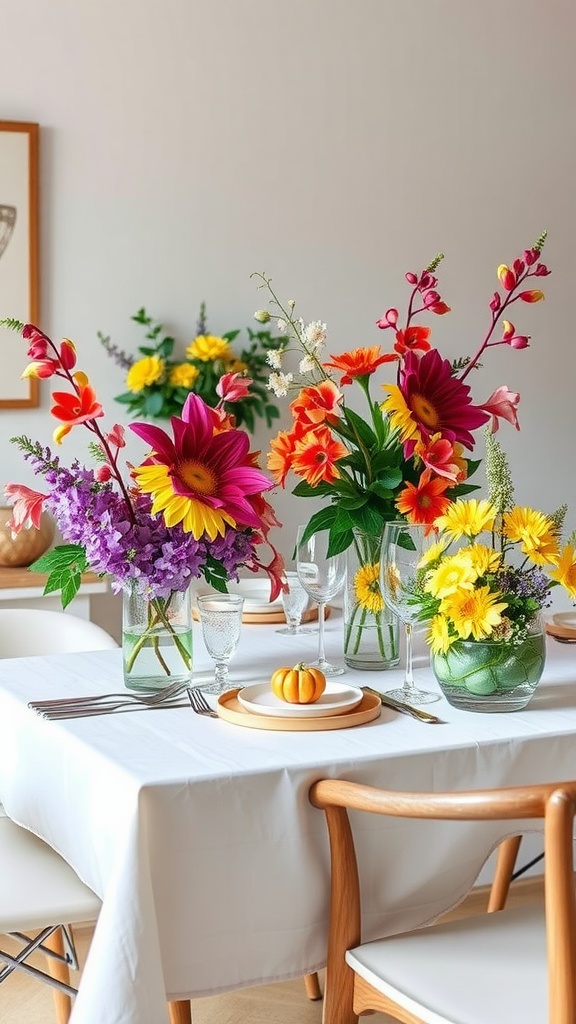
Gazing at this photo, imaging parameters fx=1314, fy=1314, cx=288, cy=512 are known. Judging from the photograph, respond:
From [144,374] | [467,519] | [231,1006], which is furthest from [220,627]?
[144,374]

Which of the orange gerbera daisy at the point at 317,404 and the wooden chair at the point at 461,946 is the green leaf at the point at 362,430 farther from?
the wooden chair at the point at 461,946

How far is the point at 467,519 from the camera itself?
6.22ft

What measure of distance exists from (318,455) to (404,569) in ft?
0.80

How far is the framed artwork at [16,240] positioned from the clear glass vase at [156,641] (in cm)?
181

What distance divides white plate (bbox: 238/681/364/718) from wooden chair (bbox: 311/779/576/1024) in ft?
0.61

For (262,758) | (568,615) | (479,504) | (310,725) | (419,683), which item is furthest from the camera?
(568,615)

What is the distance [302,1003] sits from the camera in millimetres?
2775

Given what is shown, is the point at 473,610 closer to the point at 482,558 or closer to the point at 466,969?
the point at 482,558

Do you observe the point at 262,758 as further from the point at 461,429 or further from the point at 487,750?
the point at 461,429

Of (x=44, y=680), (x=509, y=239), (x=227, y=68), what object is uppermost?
(x=227, y=68)

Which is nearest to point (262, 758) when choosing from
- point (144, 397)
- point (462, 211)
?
point (144, 397)

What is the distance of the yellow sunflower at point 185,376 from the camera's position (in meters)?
3.78

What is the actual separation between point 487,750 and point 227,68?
272 cm

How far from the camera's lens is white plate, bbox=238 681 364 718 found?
180cm
